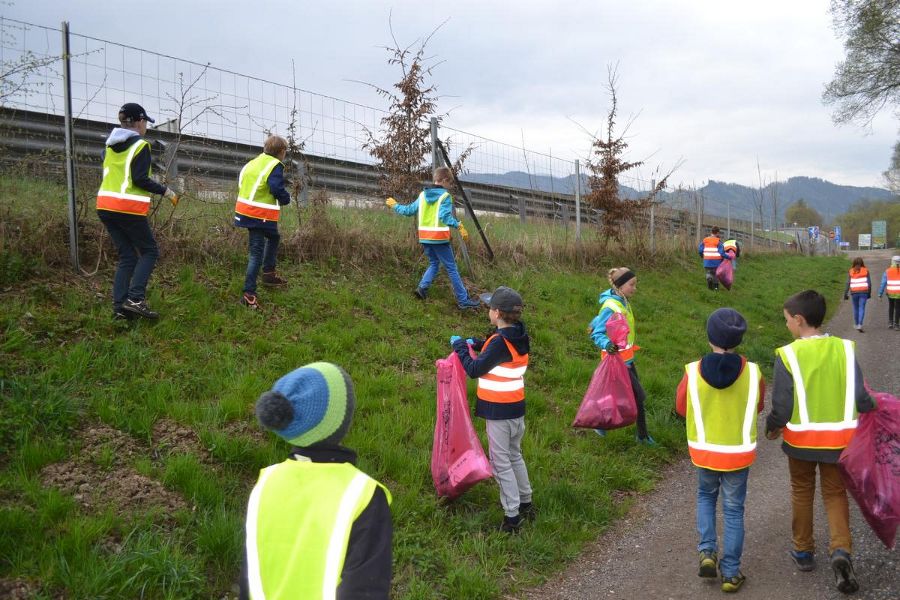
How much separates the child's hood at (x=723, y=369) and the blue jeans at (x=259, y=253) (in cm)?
454

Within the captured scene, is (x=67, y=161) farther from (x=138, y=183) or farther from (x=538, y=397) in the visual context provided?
(x=538, y=397)

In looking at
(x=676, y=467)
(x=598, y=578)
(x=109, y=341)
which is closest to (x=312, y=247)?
(x=109, y=341)

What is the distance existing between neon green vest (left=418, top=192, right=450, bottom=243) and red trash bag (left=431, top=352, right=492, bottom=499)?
13.0 ft

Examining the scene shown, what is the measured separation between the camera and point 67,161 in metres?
5.84

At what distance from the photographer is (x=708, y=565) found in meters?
3.71

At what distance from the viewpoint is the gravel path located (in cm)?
367

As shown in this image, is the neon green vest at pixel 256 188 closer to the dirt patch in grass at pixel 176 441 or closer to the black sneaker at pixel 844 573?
the dirt patch in grass at pixel 176 441

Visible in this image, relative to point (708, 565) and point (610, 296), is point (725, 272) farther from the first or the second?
point (708, 565)

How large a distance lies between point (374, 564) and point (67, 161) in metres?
5.62

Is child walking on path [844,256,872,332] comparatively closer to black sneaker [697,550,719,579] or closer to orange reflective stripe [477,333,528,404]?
black sneaker [697,550,719,579]

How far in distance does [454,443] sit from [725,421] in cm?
168

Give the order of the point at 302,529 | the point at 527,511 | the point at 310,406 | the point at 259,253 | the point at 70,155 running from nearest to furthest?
1. the point at 302,529
2. the point at 310,406
3. the point at 527,511
4. the point at 70,155
5. the point at 259,253

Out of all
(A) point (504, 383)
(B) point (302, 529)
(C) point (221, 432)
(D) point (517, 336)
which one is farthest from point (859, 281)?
(B) point (302, 529)

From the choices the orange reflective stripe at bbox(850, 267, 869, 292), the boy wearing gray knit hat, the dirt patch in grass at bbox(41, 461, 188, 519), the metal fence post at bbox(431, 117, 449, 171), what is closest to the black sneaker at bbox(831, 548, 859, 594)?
the boy wearing gray knit hat
